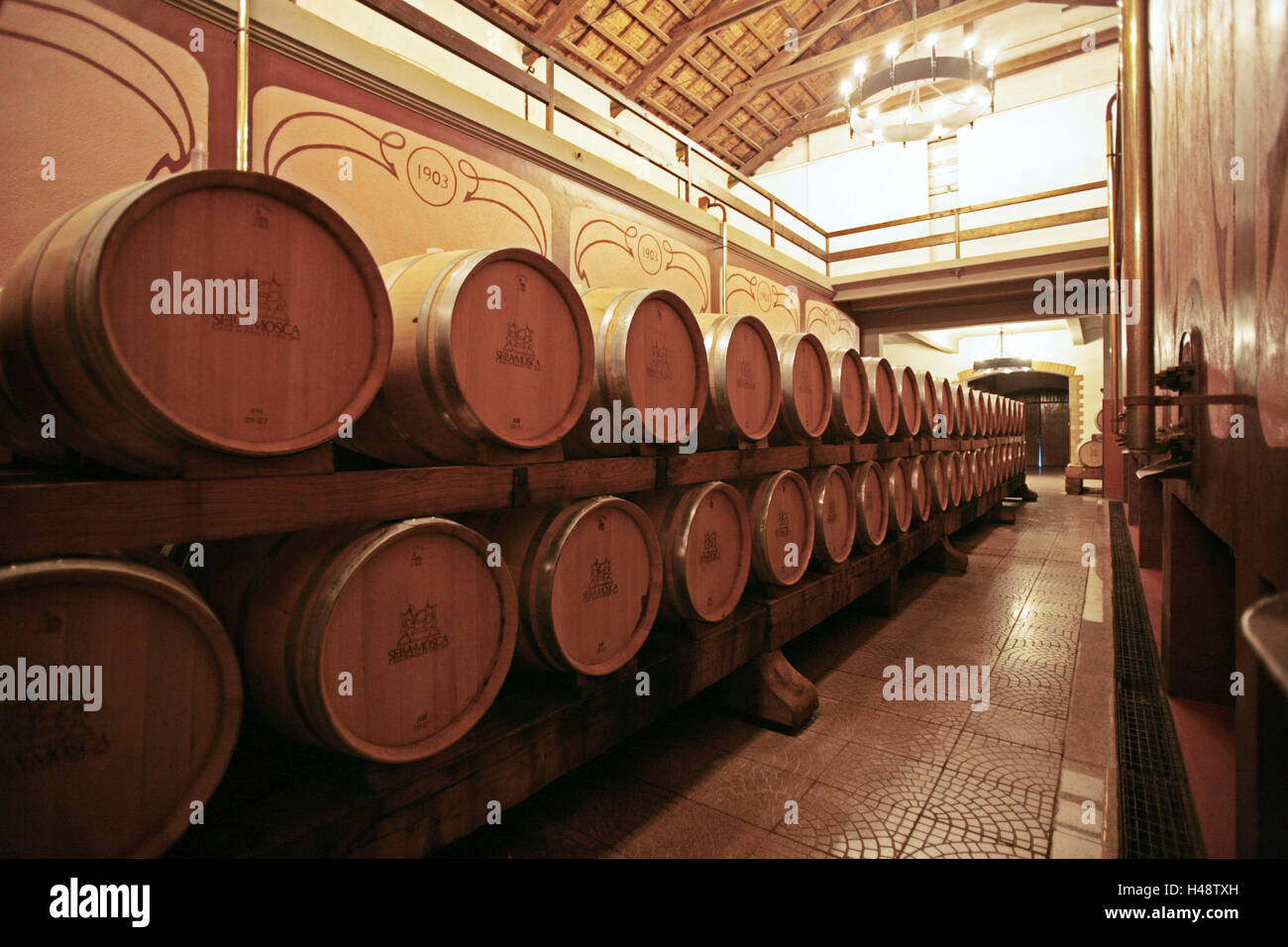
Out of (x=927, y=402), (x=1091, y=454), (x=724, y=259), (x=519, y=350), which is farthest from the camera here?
(x=1091, y=454)

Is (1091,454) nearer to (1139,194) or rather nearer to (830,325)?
(830,325)

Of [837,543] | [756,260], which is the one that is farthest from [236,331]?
[756,260]

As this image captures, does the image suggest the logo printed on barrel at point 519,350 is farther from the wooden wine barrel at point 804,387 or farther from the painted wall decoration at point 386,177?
the painted wall decoration at point 386,177

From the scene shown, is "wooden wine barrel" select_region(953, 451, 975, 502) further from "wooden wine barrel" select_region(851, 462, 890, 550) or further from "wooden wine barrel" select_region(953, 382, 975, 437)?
"wooden wine barrel" select_region(851, 462, 890, 550)

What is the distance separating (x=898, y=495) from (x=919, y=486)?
51 cm

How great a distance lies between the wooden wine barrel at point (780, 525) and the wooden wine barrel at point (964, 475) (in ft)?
10.9

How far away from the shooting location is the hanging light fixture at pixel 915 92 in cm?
530

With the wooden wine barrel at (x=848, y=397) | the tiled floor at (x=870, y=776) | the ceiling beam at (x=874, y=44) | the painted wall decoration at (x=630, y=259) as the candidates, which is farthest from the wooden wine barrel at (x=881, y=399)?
the ceiling beam at (x=874, y=44)

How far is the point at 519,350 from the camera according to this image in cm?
189

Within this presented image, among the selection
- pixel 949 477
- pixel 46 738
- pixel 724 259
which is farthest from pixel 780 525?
pixel 724 259

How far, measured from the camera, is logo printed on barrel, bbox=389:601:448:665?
1.54 m

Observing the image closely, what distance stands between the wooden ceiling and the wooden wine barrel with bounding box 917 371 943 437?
5870 millimetres

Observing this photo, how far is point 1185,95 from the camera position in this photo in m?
2.25
